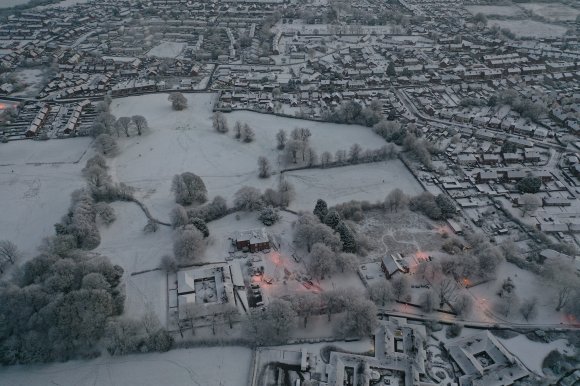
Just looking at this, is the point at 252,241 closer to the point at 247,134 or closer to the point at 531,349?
the point at 247,134

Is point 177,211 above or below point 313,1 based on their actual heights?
below

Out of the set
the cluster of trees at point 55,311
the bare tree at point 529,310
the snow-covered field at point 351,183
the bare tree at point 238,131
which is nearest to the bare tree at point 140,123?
A: the bare tree at point 238,131

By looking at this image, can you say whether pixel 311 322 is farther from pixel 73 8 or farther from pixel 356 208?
pixel 73 8

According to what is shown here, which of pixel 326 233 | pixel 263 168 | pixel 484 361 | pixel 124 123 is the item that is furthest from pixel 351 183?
pixel 124 123

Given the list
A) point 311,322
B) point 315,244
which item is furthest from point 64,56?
point 311,322

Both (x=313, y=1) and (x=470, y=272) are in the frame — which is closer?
(x=470, y=272)

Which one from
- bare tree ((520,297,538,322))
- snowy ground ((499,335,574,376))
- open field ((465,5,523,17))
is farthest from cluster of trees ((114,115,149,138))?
open field ((465,5,523,17))
